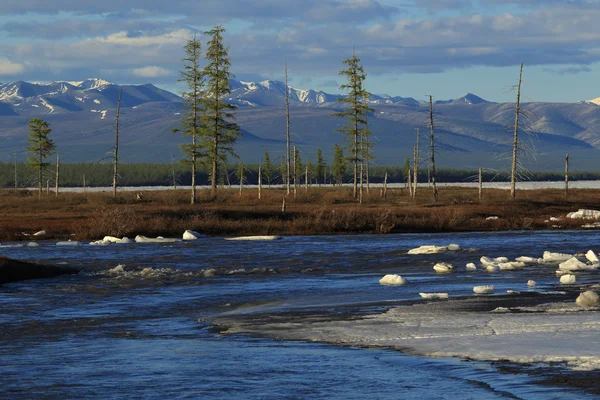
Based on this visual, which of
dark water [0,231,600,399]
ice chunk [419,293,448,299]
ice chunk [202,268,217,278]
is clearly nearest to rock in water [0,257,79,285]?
dark water [0,231,600,399]

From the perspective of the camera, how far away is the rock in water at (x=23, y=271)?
2769 cm

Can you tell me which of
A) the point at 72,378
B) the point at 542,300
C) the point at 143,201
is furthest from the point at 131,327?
the point at 143,201

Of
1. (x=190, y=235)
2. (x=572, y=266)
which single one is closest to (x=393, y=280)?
(x=572, y=266)

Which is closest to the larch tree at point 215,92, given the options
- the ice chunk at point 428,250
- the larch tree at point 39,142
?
the larch tree at point 39,142

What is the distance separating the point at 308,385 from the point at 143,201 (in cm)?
6587

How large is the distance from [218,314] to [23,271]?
10.1 meters

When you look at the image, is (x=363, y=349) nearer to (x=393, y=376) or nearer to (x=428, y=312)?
(x=393, y=376)

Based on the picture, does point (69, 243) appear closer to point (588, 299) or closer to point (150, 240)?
point (150, 240)

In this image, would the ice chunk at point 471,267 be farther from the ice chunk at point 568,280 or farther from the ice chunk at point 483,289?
the ice chunk at point 483,289

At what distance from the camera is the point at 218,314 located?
20.7m

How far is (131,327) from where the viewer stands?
18.7 metres

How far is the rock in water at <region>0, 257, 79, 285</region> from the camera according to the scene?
90.8ft

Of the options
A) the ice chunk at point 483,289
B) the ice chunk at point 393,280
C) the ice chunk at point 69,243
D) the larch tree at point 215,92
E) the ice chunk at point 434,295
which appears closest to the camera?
the ice chunk at point 434,295

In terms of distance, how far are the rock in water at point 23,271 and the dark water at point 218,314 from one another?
A: 2.45 ft
